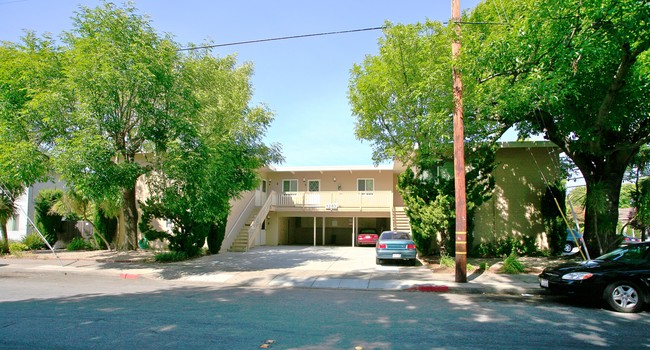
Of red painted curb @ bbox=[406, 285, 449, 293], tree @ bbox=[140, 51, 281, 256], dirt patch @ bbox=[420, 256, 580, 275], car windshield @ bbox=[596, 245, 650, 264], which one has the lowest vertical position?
red painted curb @ bbox=[406, 285, 449, 293]

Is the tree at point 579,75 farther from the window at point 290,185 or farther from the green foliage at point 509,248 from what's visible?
the window at point 290,185

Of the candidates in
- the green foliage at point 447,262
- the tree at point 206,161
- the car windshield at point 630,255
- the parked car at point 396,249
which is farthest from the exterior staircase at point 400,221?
the car windshield at point 630,255

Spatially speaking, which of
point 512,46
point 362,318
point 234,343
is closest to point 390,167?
point 512,46

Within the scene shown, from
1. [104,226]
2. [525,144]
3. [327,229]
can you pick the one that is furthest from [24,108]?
[327,229]

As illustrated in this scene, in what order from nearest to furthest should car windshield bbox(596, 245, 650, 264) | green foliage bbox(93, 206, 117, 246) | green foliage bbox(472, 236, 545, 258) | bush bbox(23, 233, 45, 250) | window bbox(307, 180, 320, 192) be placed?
1. car windshield bbox(596, 245, 650, 264)
2. green foliage bbox(472, 236, 545, 258)
3. green foliage bbox(93, 206, 117, 246)
4. bush bbox(23, 233, 45, 250)
5. window bbox(307, 180, 320, 192)

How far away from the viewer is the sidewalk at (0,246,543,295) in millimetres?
11203

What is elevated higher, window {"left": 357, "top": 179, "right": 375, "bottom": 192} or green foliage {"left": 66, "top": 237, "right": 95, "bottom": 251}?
window {"left": 357, "top": 179, "right": 375, "bottom": 192}

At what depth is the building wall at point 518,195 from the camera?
18.0m

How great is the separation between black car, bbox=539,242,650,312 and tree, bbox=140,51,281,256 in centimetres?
1038

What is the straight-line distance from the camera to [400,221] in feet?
77.6

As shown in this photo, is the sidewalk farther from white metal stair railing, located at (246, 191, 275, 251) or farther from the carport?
the carport

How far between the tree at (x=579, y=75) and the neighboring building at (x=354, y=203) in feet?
12.6

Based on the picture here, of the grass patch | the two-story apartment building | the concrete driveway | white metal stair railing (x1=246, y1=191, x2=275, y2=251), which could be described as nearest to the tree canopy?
the concrete driveway

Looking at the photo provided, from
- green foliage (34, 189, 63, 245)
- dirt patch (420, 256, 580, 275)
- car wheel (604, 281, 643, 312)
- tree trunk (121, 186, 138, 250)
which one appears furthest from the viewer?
green foliage (34, 189, 63, 245)
